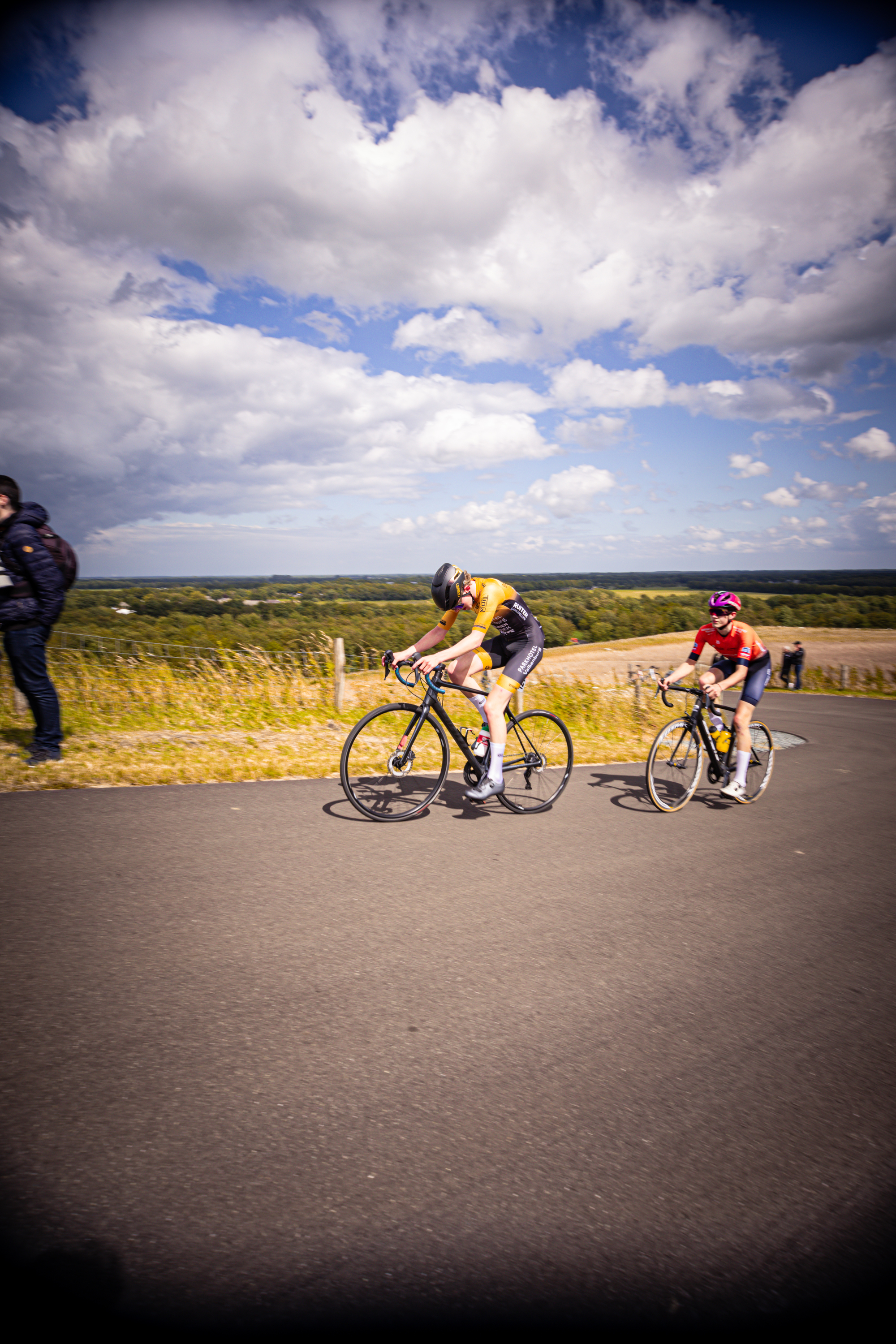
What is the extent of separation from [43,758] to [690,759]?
6499mm

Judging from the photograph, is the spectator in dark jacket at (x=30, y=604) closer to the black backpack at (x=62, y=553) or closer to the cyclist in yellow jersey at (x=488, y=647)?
the black backpack at (x=62, y=553)

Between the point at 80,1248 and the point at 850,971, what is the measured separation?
3.48 meters

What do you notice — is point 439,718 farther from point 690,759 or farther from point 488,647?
point 690,759

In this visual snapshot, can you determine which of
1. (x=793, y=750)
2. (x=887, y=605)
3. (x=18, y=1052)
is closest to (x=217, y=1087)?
(x=18, y=1052)

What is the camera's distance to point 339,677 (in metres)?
11.4

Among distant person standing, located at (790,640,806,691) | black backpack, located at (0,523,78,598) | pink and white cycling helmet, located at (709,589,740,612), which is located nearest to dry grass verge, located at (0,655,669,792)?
black backpack, located at (0,523,78,598)

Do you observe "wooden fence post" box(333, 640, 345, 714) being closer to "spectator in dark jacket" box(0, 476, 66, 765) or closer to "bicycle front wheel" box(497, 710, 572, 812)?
"spectator in dark jacket" box(0, 476, 66, 765)

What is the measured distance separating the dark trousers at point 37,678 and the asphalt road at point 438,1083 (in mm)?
2206

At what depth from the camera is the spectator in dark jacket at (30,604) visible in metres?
6.28

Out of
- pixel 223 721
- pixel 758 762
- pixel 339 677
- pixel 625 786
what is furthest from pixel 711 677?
pixel 223 721

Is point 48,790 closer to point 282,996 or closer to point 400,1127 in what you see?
point 282,996

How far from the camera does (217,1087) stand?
7.92ft

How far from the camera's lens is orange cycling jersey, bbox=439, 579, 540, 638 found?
5.75 meters

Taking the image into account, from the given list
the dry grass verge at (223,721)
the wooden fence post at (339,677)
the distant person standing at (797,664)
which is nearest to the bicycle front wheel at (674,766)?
the dry grass verge at (223,721)
